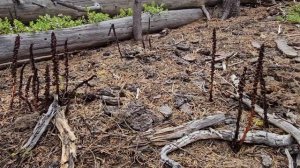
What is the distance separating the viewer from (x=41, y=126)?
3.53 meters

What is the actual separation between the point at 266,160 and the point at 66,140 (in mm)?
1868

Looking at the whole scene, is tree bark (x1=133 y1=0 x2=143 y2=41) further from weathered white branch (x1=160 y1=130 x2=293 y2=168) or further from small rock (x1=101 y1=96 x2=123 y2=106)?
weathered white branch (x1=160 y1=130 x2=293 y2=168)

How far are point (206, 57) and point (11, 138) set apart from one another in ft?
10.6

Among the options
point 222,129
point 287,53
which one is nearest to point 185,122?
point 222,129

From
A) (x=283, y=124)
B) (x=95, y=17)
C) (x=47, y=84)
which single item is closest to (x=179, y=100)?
(x=283, y=124)

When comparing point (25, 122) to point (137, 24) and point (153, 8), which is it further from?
point (153, 8)

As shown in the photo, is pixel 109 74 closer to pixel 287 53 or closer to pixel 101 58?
pixel 101 58

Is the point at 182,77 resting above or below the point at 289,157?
above

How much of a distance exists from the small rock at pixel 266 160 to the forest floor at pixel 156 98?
4 centimetres

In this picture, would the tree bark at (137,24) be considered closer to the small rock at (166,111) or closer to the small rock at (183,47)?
the small rock at (183,47)

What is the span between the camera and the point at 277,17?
7449 millimetres

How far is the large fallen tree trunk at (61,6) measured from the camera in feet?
22.8

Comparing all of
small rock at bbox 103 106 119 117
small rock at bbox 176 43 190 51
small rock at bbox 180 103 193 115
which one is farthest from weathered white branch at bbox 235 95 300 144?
small rock at bbox 176 43 190 51

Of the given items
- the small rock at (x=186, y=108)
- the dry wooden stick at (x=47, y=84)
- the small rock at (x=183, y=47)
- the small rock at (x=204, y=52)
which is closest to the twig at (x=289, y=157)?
the small rock at (x=186, y=108)
